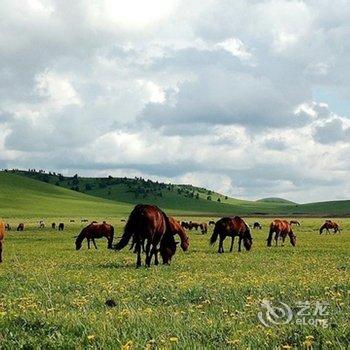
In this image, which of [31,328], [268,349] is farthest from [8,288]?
[268,349]

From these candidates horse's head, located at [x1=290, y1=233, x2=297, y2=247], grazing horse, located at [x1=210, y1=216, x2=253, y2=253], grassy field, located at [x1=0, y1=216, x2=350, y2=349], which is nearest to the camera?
grassy field, located at [x1=0, y1=216, x2=350, y2=349]

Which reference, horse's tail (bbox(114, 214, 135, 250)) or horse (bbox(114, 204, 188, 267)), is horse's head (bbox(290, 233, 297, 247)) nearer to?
horse (bbox(114, 204, 188, 267))

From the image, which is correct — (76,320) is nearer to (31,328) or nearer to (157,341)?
(31,328)

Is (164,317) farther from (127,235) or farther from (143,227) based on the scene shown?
(143,227)

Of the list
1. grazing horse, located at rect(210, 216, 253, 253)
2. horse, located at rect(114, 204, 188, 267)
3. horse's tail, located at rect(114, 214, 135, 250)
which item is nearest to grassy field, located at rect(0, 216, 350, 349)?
horse's tail, located at rect(114, 214, 135, 250)

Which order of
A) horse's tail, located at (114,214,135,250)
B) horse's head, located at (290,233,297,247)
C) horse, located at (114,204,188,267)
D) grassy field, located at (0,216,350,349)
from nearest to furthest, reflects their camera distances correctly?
grassy field, located at (0,216,350,349) < horse's tail, located at (114,214,135,250) < horse, located at (114,204,188,267) < horse's head, located at (290,233,297,247)

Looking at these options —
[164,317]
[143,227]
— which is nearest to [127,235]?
[143,227]

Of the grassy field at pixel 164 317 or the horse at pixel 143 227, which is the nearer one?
the grassy field at pixel 164 317

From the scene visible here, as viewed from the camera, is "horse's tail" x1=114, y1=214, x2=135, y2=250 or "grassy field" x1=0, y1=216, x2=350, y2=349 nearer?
"grassy field" x1=0, y1=216, x2=350, y2=349

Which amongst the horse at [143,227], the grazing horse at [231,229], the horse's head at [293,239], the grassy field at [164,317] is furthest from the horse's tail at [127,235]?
the horse's head at [293,239]

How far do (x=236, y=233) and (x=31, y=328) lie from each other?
3026 centimetres

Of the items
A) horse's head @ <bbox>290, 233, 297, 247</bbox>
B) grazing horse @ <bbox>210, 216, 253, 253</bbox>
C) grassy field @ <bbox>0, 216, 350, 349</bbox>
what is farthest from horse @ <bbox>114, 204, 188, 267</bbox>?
horse's head @ <bbox>290, 233, 297, 247</bbox>

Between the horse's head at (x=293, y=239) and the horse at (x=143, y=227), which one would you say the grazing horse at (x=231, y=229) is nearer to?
the horse's head at (x=293, y=239)

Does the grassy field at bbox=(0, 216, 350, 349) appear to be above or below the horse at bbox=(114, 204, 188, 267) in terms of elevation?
below
